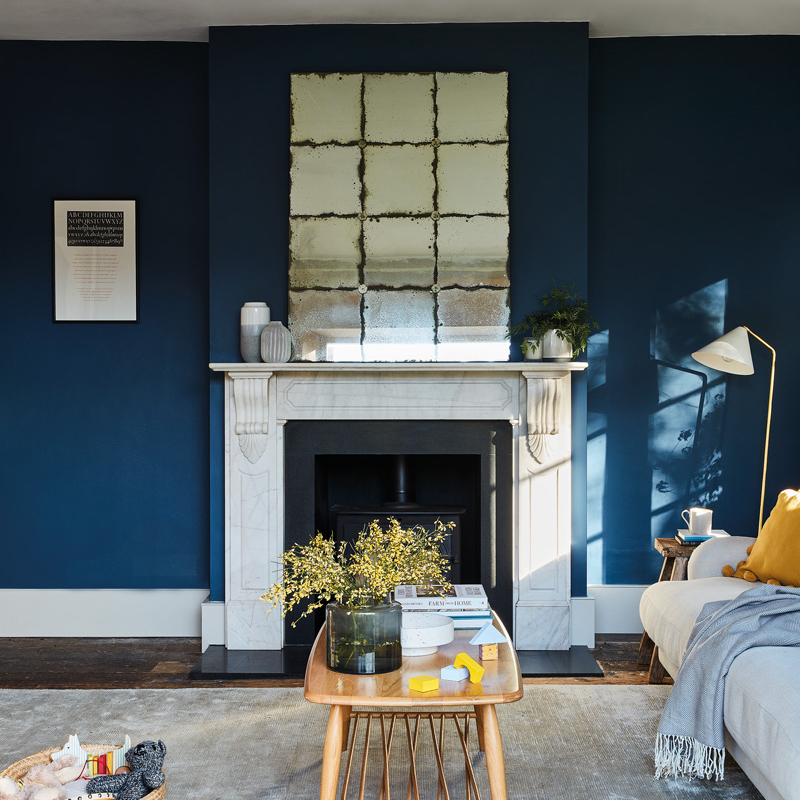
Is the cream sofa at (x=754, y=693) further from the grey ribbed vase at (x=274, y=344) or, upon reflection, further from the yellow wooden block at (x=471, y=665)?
the grey ribbed vase at (x=274, y=344)

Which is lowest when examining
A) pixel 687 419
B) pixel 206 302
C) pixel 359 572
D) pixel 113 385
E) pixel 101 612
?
pixel 101 612

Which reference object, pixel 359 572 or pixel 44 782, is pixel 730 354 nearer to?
pixel 359 572

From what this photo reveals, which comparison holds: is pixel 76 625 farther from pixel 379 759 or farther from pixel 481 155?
pixel 481 155

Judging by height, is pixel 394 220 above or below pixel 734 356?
above

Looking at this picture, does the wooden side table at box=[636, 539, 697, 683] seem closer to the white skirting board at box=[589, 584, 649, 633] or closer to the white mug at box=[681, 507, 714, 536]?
the white mug at box=[681, 507, 714, 536]

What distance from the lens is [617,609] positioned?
4258 millimetres

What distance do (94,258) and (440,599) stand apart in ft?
8.90

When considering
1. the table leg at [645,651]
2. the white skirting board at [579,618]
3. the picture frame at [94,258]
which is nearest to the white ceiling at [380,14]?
the picture frame at [94,258]

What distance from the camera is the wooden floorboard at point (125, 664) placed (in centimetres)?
352

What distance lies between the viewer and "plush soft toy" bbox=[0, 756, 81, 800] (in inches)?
69.6

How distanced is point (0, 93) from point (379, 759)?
3666mm

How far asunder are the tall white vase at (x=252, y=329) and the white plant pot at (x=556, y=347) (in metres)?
1.29

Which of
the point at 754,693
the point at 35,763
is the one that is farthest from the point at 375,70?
the point at 35,763

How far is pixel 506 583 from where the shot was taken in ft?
13.0
